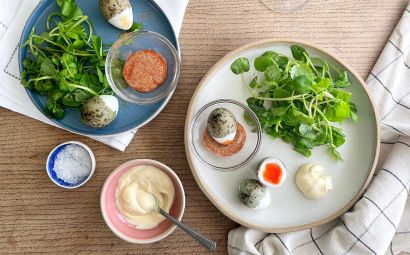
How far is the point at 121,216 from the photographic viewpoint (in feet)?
3.54

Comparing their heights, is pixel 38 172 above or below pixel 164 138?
below

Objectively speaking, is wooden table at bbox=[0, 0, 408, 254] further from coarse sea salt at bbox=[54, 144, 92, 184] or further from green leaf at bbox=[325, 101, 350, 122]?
green leaf at bbox=[325, 101, 350, 122]

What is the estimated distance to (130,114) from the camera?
108 cm

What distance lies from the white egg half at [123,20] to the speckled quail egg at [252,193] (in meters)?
0.46

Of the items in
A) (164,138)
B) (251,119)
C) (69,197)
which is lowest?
(69,197)

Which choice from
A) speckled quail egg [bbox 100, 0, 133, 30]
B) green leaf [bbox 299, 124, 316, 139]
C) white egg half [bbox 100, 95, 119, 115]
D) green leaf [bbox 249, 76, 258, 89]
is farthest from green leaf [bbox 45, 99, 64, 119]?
green leaf [bbox 299, 124, 316, 139]

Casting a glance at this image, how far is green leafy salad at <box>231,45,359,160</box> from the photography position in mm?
1016

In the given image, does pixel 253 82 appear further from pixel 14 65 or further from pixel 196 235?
pixel 14 65

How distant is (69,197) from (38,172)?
99 mm

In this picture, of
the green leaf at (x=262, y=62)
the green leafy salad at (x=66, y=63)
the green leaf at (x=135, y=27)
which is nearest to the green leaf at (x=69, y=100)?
the green leafy salad at (x=66, y=63)

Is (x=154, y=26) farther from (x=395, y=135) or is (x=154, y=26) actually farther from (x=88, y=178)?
(x=395, y=135)

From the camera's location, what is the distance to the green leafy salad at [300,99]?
3.33 feet

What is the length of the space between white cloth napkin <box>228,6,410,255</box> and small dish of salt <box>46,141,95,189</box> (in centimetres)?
39

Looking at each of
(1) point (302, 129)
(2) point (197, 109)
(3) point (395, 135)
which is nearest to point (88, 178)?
(2) point (197, 109)
